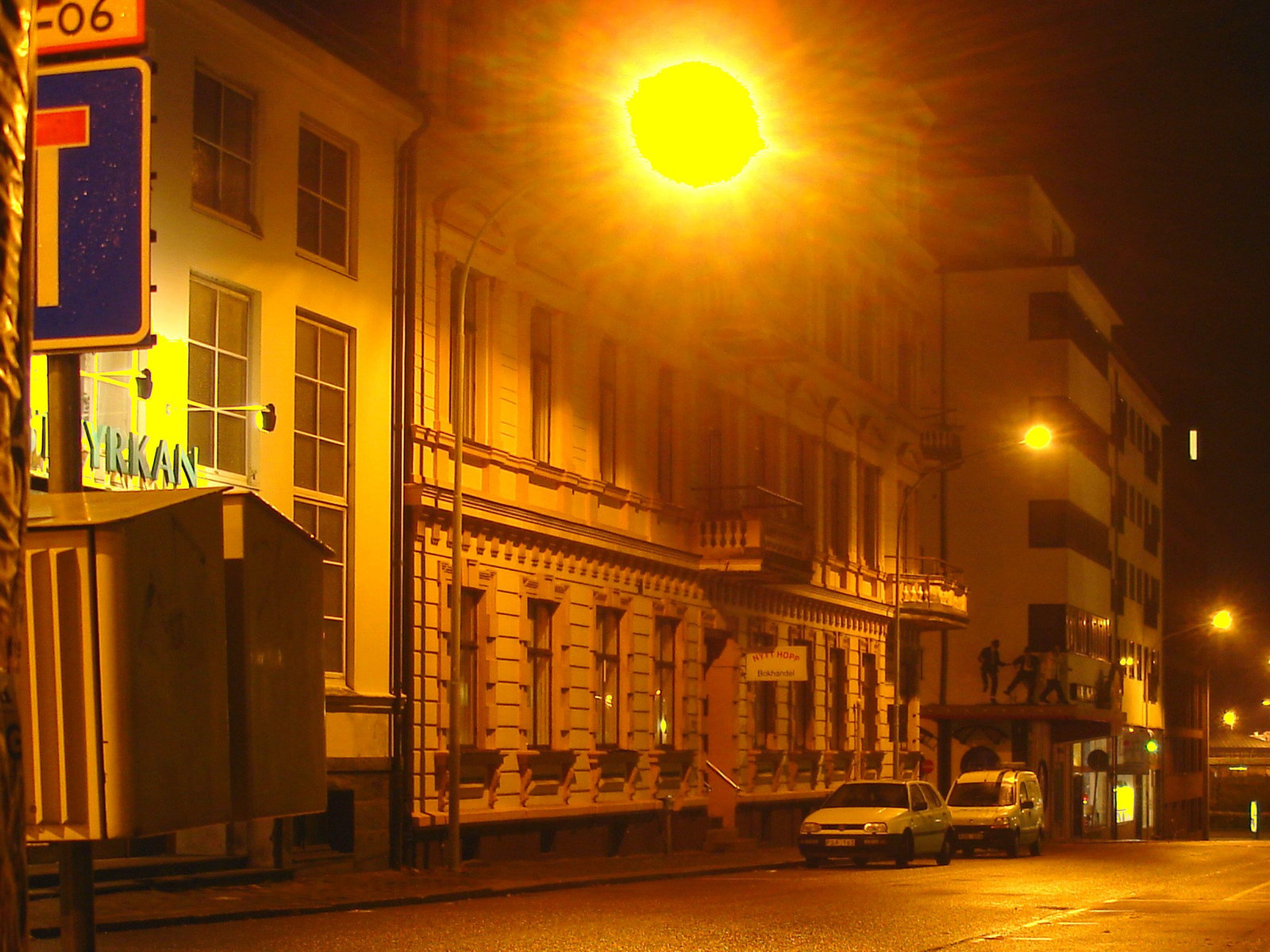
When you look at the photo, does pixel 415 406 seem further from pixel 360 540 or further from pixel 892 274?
pixel 892 274

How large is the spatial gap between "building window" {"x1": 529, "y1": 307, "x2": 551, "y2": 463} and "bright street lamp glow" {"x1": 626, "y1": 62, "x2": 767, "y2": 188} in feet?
69.8

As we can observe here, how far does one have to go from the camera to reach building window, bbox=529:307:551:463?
105 feet

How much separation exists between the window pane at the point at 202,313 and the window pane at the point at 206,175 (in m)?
1.04

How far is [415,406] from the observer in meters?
28.0

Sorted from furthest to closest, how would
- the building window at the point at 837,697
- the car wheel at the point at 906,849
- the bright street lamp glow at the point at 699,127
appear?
the building window at the point at 837,697
the car wheel at the point at 906,849
the bright street lamp glow at the point at 699,127

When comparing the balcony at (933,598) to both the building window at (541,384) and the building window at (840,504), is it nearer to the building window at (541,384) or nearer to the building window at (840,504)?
the building window at (840,504)

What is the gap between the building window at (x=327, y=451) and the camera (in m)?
25.7

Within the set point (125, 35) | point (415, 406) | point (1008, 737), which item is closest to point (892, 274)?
point (1008, 737)

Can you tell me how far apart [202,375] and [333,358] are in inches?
132

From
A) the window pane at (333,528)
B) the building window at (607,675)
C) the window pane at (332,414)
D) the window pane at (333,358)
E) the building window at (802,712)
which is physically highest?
the window pane at (333,358)

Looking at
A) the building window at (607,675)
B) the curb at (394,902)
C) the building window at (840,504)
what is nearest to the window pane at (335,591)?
the curb at (394,902)

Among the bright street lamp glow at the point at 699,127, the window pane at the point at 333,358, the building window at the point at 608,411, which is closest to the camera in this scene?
the bright street lamp glow at the point at 699,127

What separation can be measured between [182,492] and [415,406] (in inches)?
940

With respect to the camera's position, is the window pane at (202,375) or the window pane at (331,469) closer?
the window pane at (202,375)
